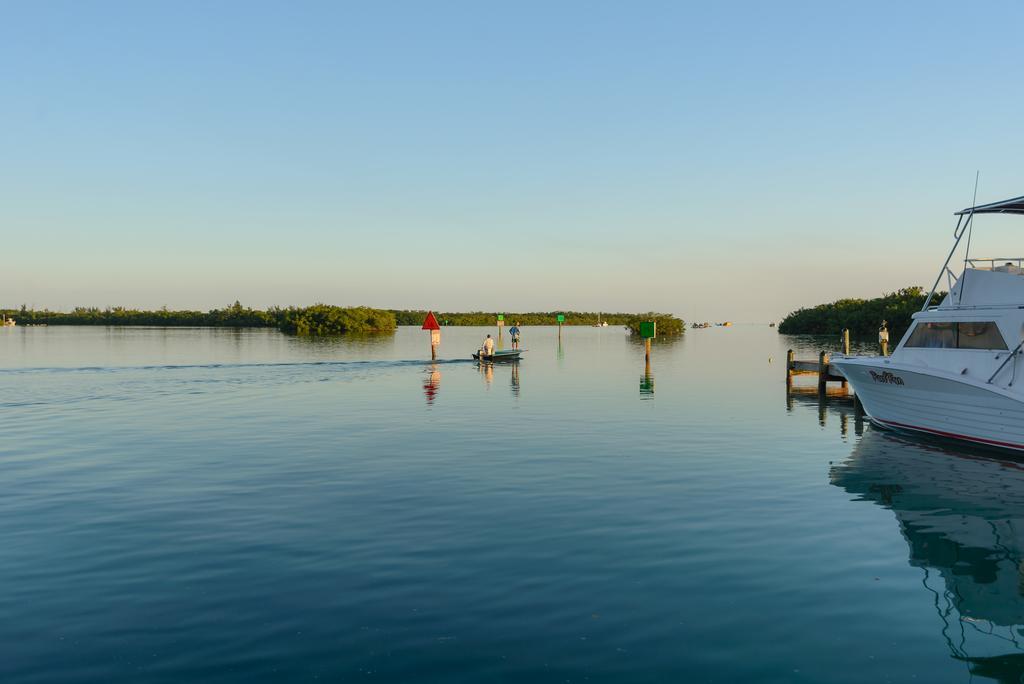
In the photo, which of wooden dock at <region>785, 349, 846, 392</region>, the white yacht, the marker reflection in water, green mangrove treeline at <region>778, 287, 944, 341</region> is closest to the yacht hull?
the white yacht

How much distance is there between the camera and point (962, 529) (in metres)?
14.1

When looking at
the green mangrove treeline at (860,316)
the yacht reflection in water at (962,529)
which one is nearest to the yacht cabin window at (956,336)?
the yacht reflection in water at (962,529)

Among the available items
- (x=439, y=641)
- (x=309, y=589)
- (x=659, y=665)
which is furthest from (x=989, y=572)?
(x=309, y=589)

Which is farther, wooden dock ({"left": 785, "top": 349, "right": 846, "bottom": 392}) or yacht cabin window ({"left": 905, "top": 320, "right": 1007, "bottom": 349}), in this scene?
wooden dock ({"left": 785, "top": 349, "right": 846, "bottom": 392})

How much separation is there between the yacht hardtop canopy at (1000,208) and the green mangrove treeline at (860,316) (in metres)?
74.7

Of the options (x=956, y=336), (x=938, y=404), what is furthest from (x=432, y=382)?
(x=956, y=336)

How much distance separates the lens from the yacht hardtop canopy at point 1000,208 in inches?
907

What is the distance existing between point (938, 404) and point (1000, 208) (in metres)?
6.65

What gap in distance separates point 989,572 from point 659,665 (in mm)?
6991

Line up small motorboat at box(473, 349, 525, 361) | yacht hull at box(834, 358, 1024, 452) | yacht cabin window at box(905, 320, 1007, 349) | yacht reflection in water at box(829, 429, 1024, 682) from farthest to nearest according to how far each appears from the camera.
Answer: small motorboat at box(473, 349, 525, 361) < yacht cabin window at box(905, 320, 1007, 349) < yacht hull at box(834, 358, 1024, 452) < yacht reflection in water at box(829, 429, 1024, 682)

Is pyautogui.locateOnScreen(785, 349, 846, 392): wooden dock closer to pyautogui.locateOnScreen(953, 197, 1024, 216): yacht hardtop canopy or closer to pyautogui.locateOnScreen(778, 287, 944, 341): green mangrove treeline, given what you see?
pyautogui.locateOnScreen(953, 197, 1024, 216): yacht hardtop canopy

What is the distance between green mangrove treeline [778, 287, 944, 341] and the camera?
110562mm

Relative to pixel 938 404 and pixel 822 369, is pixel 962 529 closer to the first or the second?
pixel 938 404

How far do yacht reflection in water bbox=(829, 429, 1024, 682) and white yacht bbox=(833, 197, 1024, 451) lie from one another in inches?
38.9
